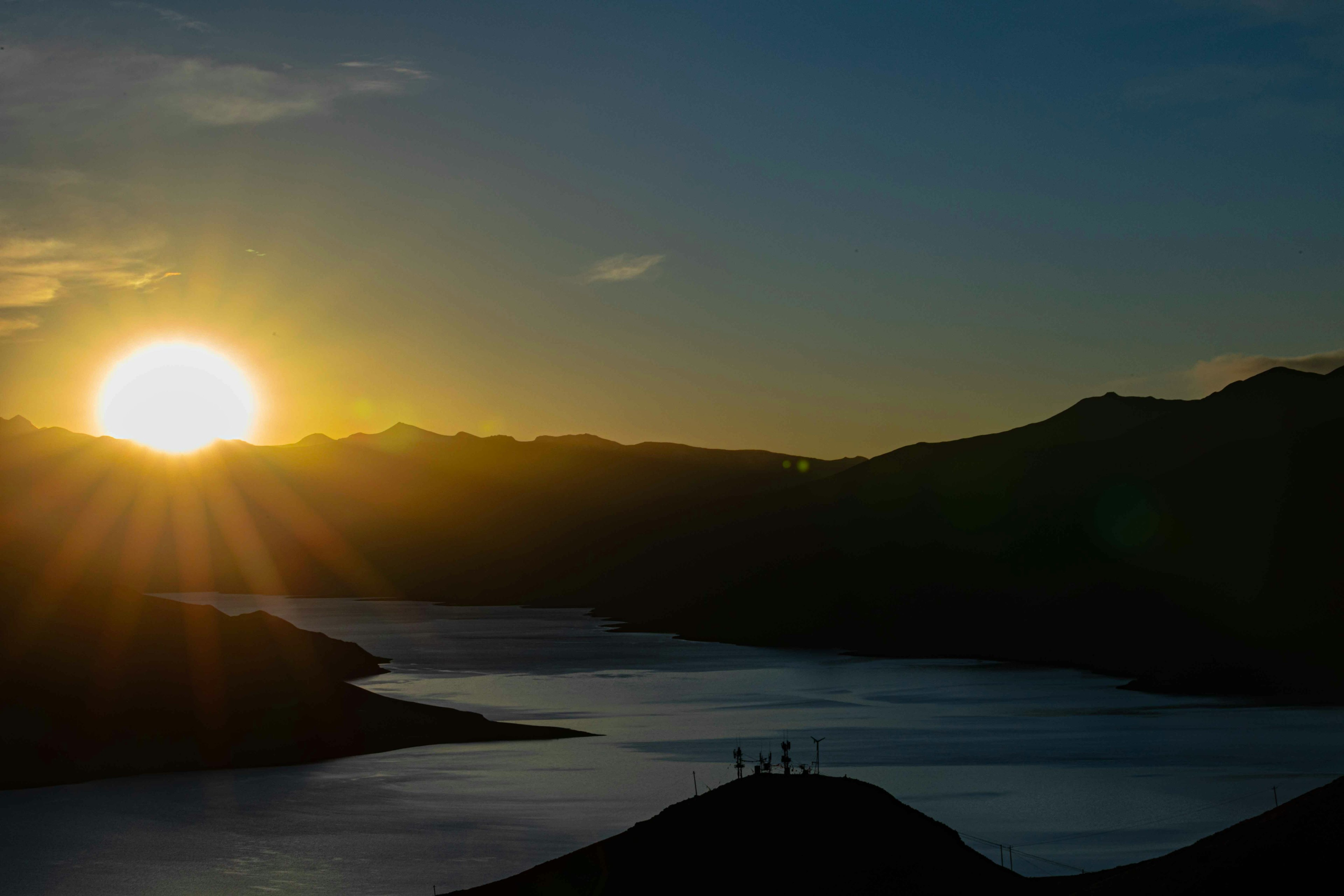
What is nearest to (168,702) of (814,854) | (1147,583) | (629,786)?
(629,786)

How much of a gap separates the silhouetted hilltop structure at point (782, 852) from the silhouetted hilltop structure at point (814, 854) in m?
0.03

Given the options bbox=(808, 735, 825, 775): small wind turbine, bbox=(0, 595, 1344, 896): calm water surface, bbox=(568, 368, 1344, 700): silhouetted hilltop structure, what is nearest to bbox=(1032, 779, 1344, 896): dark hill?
bbox=(0, 595, 1344, 896): calm water surface

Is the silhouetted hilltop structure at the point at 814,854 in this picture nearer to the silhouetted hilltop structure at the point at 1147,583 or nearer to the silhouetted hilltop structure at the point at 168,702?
the silhouetted hilltop structure at the point at 168,702

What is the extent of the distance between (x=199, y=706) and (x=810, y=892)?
55.1 m

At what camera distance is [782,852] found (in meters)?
33.6

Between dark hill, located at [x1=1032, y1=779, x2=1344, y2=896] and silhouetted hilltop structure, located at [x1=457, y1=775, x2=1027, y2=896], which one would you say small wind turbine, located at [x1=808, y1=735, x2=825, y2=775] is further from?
dark hill, located at [x1=1032, y1=779, x2=1344, y2=896]

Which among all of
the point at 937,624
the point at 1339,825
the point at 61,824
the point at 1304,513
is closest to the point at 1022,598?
the point at 937,624

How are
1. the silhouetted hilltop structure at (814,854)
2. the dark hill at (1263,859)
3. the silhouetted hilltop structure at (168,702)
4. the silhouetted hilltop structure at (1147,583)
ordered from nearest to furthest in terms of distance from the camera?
the dark hill at (1263,859)
the silhouetted hilltop structure at (814,854)
the silhouetted hilltop structure at (168,702)
the silhouetted hilltop structure at (1147,583)

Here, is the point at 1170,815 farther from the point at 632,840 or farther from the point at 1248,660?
the point at 1248,660

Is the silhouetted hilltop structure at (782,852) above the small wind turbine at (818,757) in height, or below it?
above

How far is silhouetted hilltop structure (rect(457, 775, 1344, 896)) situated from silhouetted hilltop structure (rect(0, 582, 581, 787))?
4201 centimetres

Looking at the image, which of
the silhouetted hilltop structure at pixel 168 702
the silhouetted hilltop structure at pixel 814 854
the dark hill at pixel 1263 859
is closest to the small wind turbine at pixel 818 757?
the silhouetted hilltop structure at pixel 168 702

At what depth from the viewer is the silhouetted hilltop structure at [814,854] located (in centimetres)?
2955

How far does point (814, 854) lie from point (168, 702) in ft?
180
